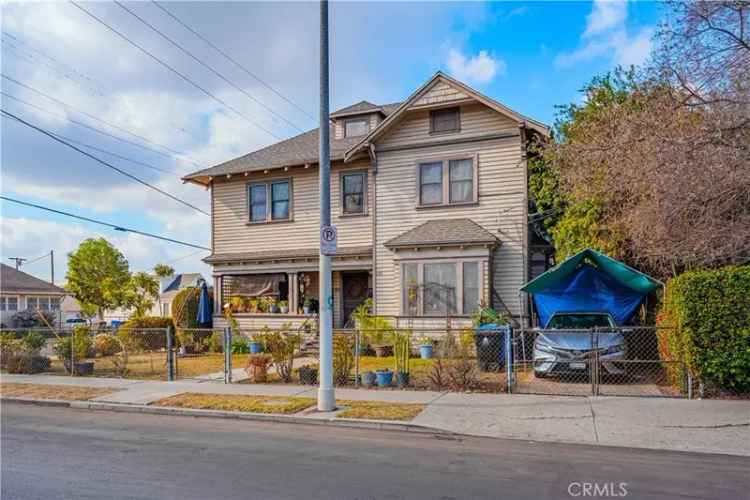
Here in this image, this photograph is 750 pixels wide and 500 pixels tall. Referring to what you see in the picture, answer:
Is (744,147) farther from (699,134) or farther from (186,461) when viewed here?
(186,461)

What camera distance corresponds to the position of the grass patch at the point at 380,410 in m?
8.98

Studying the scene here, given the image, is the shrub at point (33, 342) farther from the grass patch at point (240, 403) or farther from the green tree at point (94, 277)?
Result: the green tree at point (94, 277)

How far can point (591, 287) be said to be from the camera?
1445 cm

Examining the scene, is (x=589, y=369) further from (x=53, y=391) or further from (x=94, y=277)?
(x=94, y=277)

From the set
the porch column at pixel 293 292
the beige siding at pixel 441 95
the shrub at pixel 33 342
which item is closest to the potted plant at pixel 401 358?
the porch column at pixel 293 292

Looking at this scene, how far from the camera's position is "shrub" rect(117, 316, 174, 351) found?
619 inches

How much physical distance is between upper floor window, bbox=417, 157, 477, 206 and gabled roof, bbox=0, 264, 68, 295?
40.4m

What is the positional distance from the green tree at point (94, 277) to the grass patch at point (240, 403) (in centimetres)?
3853

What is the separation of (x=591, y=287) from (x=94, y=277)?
43848 millimetres

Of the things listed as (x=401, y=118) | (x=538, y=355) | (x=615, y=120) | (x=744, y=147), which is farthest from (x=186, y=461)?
(x=401, y=118)

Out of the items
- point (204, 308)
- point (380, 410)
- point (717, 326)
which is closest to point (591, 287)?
point (717, 326)

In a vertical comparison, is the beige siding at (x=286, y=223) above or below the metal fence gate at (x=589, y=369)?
above

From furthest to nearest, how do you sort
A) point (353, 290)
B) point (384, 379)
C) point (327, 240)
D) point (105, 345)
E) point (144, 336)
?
point (353, 290) < point (144, 336) < point (105, 345) < point (384, 379) < point (327, 240)

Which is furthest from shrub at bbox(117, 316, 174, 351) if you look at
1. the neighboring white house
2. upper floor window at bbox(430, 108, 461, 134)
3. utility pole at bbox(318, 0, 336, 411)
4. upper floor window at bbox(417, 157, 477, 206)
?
the neighboring white house
